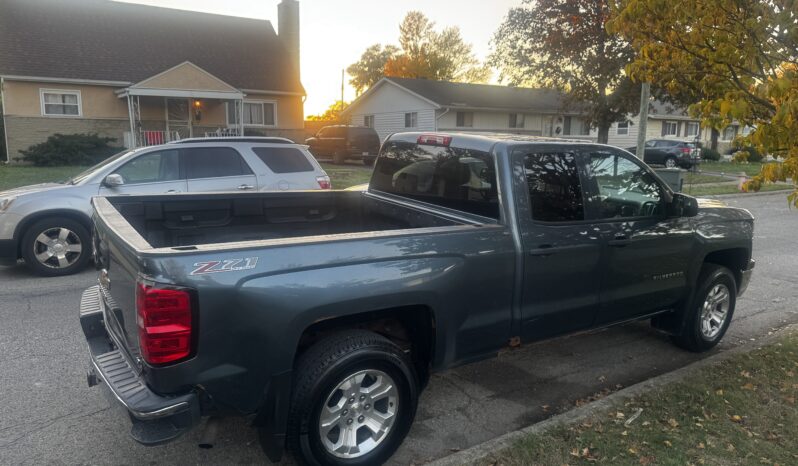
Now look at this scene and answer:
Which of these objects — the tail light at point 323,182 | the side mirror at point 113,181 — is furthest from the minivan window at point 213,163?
the tail light at point 323,182

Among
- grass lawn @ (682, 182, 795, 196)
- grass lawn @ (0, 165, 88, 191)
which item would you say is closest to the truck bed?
grass lawn @ (0, 165, 88, 191)

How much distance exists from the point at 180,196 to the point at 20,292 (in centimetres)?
341

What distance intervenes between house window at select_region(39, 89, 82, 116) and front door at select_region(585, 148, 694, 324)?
24594 mm

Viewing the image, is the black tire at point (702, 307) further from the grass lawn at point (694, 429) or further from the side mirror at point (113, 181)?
the side mirror at point (113, 181)

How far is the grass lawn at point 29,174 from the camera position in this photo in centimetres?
1608

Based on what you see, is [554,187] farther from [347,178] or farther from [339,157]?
[339,157]

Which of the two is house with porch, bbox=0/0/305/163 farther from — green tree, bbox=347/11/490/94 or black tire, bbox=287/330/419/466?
green tree, bbox=347/11/490/94

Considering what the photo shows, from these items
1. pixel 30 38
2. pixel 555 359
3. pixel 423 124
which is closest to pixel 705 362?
pixel 555 359

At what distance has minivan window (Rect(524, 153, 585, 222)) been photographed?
3.96m

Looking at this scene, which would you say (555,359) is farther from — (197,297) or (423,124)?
(423,124)

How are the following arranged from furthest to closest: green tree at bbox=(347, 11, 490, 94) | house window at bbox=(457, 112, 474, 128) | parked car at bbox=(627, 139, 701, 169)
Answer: green tree at bbox=(347, 11, 490, 94)
house window at bbox=(457, 112, 474, 128)
parked car at bbox=(627, 139, 701, 169)

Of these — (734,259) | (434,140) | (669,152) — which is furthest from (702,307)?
(669,152)

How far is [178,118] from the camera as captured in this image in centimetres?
2567

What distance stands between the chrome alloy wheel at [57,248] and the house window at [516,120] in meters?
31.9
